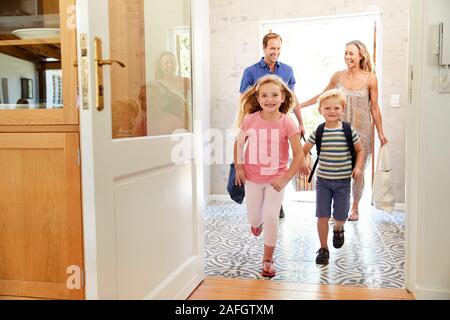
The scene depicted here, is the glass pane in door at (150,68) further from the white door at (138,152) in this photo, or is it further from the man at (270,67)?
the man at (270,67)

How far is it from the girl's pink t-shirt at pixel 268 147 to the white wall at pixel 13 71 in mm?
1149

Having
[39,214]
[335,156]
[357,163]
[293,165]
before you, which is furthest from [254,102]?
[39,214]

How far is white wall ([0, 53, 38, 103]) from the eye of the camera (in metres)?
1.59

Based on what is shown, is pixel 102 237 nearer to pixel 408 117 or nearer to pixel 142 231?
pixel 142 231

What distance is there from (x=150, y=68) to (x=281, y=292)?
123cm

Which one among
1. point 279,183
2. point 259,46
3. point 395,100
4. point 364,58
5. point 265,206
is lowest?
point 265,206

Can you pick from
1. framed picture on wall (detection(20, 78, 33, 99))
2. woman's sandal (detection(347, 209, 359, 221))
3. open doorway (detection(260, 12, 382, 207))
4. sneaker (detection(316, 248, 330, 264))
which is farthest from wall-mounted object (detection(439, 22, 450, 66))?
open doorway (detection(260, 12, 382, 207))

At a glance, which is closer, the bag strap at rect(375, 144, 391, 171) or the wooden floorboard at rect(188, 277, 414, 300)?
the wooden floorboard at rect(188, 277, 414, 300)

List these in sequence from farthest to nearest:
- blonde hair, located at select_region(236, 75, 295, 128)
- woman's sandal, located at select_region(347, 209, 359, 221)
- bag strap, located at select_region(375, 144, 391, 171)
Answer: woman's sandal, located at select_region(347, 209, 359, 221), bag strap, located at select_region(375, 144, 391, 171), blonde hair, located at select_region(236, 75, 295, 128)

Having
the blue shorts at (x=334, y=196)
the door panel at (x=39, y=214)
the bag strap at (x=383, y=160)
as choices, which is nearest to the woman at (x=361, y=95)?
the bag strap at (x=383, y=160)

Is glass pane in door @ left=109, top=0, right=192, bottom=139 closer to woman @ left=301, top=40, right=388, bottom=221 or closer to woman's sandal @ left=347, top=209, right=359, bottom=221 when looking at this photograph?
woman @ left=301, top=40, right=388, bottom=221

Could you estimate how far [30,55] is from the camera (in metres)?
1.58

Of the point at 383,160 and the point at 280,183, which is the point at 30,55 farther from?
the point at 383,160

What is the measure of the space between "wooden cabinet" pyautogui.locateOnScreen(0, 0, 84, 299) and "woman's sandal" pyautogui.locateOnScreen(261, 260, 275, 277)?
99 cm
